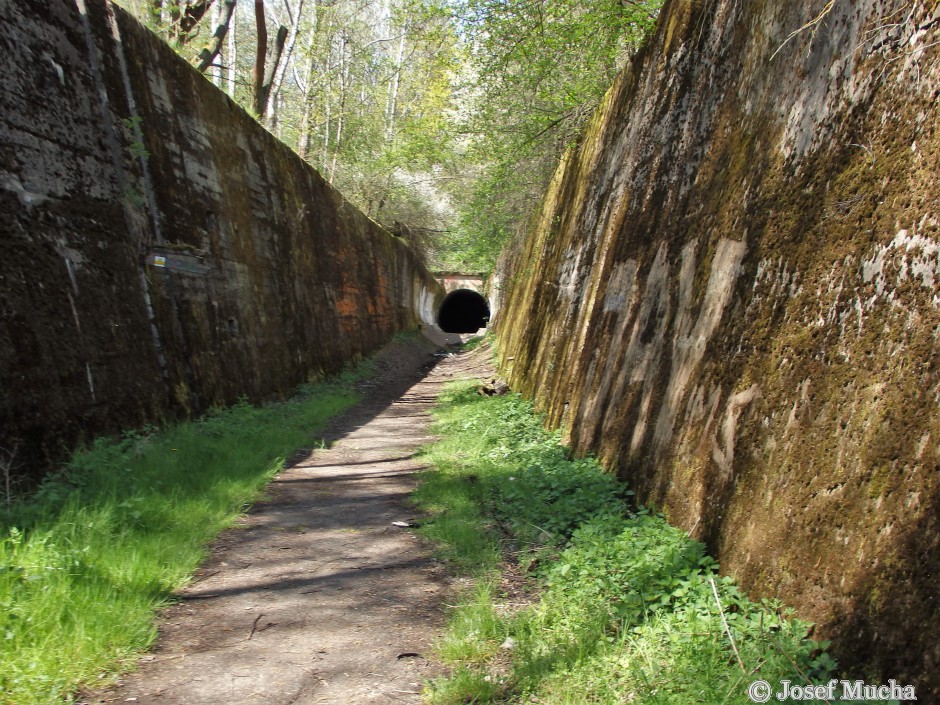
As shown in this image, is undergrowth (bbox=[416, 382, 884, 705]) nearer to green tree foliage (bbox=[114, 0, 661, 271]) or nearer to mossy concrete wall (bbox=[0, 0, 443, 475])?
mossy concrete wall (bbox=[0, 0, 443, 475])

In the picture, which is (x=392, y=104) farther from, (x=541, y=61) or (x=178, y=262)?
(x=178, y=262)

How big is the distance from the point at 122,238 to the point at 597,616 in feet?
18.2

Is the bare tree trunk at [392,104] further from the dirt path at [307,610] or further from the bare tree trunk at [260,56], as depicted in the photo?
the dirt path at [307,610]

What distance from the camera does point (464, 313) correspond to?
4647cm

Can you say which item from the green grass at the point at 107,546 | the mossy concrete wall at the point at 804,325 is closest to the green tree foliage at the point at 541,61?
the mossy concrete wall at the point at 804,325

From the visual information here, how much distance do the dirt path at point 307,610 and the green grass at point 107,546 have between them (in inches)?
6.1

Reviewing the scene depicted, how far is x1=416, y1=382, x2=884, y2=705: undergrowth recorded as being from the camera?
7.33 feet

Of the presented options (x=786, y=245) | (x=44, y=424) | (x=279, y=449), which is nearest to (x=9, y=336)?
(x=44, y=424)

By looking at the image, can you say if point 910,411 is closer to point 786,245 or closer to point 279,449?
point 786,245

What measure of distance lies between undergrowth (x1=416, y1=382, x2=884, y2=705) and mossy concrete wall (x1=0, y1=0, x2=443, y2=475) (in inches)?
127

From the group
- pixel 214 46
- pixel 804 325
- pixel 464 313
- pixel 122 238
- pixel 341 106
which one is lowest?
pixel 464 313

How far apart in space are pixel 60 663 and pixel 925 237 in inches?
143

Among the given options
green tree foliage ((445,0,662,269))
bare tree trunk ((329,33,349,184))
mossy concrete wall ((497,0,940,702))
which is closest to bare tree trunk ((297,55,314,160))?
bare tree trunk ((329,33,349,184))

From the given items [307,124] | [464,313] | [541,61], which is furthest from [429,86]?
[464,313]
